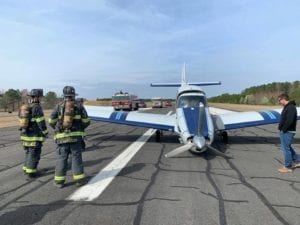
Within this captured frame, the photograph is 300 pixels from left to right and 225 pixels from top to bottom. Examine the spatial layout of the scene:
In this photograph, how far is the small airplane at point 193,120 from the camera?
40.8 ft

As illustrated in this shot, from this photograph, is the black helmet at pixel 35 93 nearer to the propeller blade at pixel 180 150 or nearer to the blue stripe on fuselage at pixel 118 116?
the propeller blade at pixel 180 150

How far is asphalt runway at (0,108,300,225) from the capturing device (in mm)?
6074

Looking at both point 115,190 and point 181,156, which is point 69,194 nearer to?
point 115,190

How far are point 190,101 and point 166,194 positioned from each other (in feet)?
27.0

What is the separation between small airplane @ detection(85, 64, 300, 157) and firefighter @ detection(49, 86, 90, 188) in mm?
4238

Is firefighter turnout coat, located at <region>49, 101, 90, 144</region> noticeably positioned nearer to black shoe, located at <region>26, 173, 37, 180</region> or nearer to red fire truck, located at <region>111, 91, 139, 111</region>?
black shoe, located at <region>26, 173, 37, 180</region>

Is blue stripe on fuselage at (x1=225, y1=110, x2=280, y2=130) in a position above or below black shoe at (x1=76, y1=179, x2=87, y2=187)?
above

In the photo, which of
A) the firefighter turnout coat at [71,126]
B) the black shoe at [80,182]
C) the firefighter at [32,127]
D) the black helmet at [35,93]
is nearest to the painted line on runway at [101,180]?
the black shoe at [80,182]

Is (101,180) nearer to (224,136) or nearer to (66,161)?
(66,161)

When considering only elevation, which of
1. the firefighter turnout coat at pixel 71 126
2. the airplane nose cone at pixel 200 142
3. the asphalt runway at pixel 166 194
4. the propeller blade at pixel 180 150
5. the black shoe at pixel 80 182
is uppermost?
the firefighter turnout coat at pixel 71 126

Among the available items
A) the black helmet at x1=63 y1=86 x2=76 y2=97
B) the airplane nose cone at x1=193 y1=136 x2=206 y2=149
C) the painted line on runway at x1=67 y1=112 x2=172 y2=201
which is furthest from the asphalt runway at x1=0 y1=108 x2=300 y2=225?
the black helmet at x1=63 y1=86 x2=76 y2=97

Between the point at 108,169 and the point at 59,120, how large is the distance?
2.33m

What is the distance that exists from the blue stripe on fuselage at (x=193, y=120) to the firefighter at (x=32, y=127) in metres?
5.02

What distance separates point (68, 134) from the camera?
8406mm
